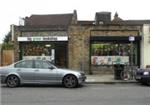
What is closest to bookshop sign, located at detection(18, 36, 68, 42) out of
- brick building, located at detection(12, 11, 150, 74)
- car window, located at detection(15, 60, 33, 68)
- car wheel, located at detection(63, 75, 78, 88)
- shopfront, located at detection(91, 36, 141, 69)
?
brick building, located at detection(12, 11, 150, 74)

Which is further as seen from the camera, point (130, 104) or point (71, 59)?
point (71, 59)

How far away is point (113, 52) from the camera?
96.0 feet

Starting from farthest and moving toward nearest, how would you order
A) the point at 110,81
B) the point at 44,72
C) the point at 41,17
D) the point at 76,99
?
1. the point at 41,17
2. the point at 110,81
3. the point at 44,72
4. the point at 76,99

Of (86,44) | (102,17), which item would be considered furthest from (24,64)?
(102,17)

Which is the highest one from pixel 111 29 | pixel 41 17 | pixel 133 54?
pixel 41 17

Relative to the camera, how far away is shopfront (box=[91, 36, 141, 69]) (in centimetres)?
2906

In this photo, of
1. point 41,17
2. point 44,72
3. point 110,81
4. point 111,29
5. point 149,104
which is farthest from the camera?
point 41,17

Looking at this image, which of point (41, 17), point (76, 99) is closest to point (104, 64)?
point (76, 99)

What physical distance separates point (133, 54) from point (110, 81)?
658 centimetres

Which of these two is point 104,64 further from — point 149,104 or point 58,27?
point 149,104

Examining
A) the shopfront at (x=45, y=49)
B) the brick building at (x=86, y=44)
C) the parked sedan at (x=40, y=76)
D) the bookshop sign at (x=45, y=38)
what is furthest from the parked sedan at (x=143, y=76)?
the shopfront at (x=45, y=49)

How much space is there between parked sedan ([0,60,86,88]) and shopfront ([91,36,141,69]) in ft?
30.5

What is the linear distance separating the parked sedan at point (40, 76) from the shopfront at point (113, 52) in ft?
30.5

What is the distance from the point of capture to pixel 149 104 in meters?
13.0
